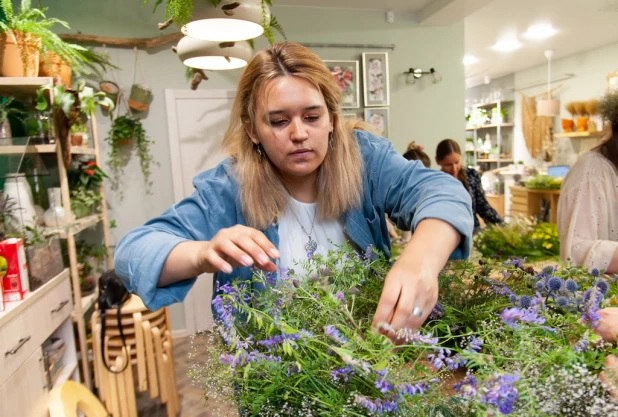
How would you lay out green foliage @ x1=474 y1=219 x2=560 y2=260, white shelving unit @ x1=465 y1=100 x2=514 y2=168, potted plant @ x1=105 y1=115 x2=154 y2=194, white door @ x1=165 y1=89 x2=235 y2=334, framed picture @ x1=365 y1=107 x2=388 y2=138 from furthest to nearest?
white shelving unit @ x1=465 y1=100 x2=514 y2=168 → framed picture @ x1=365 y1=107 x2=388 y2=138 → white door @ x1=165 y1=89 x2=235 y2=334 → potted plant @ x1=105 y1=115 x2=154 y2=194 → green foliage @ x1=474 y1=219 x2=560 y2=260

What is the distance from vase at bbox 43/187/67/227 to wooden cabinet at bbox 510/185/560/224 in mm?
5217

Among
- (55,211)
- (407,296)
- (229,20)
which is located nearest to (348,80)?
→ (229,20)

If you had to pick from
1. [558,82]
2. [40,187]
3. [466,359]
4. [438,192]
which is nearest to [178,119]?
[40,187]

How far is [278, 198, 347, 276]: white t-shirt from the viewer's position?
0.94 m

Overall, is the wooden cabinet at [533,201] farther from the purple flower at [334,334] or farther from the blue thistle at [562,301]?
the purple flower at [334,334]

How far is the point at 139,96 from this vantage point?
124 inches

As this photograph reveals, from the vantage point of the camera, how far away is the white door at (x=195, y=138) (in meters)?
3.33

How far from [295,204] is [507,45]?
537cm

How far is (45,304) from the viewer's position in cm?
178

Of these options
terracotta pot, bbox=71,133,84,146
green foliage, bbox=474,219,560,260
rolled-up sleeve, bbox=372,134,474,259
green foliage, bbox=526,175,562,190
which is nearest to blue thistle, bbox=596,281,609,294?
rolled-up sleeve, bbox=372,134,474,259

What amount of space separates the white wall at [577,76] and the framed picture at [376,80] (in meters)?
3.30

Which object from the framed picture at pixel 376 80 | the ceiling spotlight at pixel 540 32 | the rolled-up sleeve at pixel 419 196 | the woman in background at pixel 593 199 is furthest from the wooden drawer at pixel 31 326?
the ceiling spotlight at pixel 540 32

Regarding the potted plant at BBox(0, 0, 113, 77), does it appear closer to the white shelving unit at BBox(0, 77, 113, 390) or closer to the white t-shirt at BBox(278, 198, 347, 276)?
the white shelving unit at BBox(0, 77, 113, 390)

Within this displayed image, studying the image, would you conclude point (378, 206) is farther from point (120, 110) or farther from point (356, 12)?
point (356, 12)
